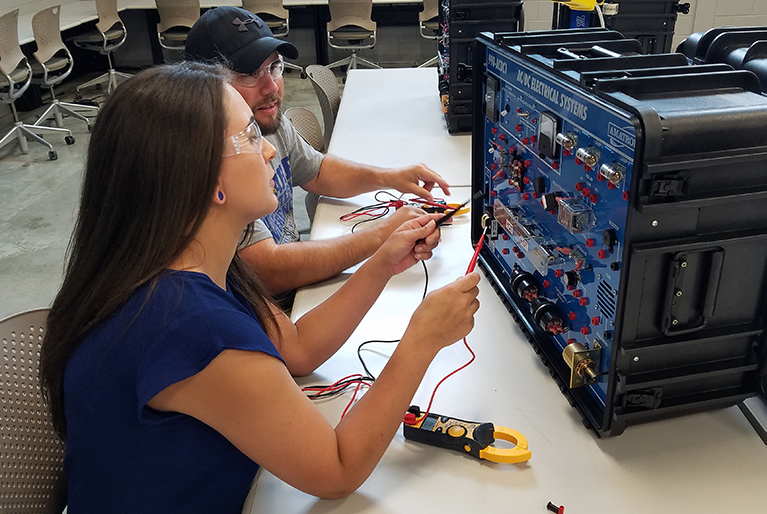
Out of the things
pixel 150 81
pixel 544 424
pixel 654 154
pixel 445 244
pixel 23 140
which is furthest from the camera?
pixel 23 140

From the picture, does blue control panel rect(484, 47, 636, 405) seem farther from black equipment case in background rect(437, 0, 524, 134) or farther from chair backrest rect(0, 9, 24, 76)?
chair backrest rect(0, 9, 24, 76)

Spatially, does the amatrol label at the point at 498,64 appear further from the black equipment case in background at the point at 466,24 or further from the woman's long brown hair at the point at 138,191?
the black equipment case in background at the point at 466,24

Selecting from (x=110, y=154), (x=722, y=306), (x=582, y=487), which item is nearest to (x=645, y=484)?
(x=582, y=487)

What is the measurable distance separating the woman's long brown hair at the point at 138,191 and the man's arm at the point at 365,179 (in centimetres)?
95

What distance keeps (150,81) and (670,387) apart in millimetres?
888

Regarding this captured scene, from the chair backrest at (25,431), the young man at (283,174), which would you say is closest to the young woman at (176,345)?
the chair backrest at (25,431)

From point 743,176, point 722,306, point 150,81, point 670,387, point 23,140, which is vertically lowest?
point 23,140

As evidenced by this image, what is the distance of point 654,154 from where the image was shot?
0.72m

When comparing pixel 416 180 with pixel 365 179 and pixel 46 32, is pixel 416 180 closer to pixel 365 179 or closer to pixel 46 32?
pixel 365 179

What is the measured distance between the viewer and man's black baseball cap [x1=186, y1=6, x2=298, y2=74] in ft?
5.02

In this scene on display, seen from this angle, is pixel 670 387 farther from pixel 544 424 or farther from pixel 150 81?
pixel 150 81

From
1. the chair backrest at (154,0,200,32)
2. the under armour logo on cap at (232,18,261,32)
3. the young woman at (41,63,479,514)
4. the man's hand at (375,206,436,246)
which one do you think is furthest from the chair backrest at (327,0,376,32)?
the young woman at (41,63,479,514)

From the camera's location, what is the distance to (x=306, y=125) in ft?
8.13

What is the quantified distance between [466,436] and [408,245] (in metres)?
0.41
